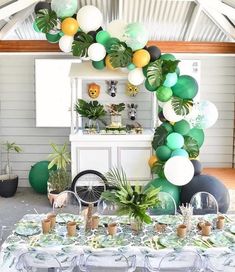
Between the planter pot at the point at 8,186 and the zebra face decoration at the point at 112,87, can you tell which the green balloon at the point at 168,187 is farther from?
the planter pot at the point at 8,186

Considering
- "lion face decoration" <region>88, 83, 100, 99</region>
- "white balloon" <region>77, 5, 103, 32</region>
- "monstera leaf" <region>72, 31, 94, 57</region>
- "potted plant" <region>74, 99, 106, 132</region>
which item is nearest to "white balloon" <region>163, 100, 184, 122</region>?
"monstera leaf" <region>72, 31, 94, 57</region>

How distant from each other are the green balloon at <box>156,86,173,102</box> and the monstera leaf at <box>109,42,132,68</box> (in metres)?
0.66

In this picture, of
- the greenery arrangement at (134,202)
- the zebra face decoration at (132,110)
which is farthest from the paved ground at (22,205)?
the greenery arrangement at (134,202)

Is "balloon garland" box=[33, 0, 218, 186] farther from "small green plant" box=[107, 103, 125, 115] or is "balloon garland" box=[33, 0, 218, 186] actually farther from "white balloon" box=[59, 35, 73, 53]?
"small green plant" box=[107, 103, 125, 115]

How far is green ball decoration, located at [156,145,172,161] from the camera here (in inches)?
235

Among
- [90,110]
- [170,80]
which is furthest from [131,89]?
[170,80]

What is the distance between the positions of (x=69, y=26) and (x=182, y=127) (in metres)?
2.21

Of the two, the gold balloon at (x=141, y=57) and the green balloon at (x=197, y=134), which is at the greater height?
the gold balloon at (x=141, y=57)

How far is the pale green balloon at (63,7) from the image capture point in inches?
212

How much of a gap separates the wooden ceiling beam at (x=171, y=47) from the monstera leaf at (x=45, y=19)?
7.35ft

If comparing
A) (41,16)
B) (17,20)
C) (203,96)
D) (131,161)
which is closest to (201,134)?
(131,161)

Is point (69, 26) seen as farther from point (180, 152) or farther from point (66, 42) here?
point (180, 152)

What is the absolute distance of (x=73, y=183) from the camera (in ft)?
22.4

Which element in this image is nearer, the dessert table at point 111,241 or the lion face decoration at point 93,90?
the dessert table at point 111,241
